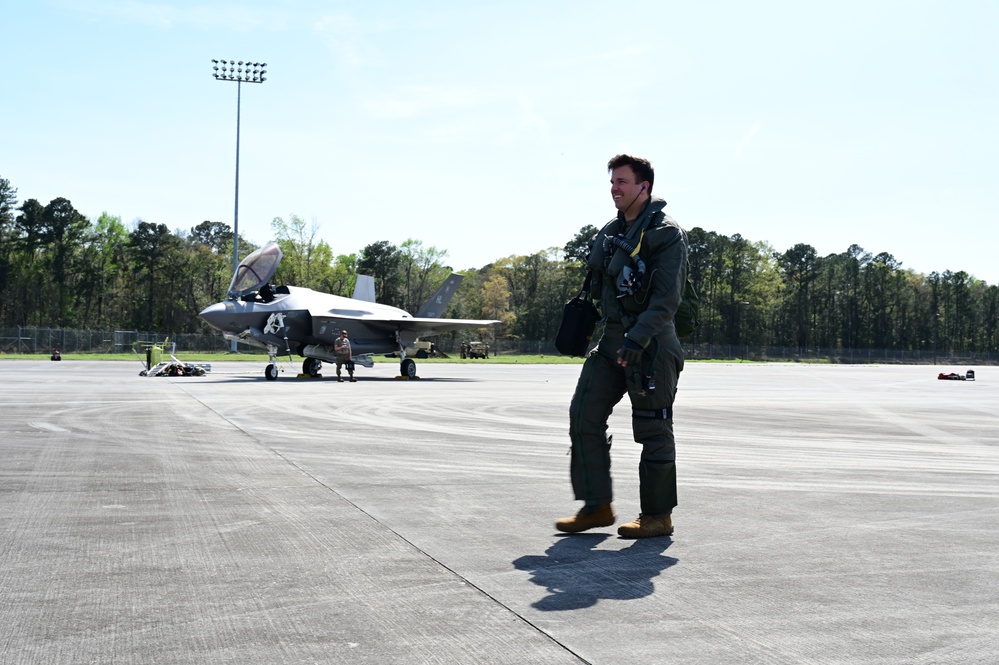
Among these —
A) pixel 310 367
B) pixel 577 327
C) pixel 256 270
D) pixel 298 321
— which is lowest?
pixel 310 367

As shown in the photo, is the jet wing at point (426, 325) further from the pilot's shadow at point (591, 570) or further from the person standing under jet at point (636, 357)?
the pilot's shadow at point (591, 570)

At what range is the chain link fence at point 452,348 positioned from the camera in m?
70.4

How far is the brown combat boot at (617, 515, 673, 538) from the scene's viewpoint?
16.9 ft

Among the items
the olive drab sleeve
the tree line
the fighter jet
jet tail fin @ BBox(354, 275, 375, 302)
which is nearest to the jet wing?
the fighter jet

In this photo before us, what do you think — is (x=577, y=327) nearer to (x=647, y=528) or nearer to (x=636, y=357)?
(x=636, y=357)

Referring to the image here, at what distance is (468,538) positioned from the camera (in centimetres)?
498

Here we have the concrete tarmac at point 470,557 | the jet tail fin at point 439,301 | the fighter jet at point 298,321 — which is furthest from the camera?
the jet tail fin at point 439,301

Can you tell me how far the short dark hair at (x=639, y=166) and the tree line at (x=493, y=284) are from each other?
77764 mm

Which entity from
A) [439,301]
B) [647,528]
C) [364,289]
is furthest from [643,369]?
[439,301]

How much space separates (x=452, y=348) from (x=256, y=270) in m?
69.0

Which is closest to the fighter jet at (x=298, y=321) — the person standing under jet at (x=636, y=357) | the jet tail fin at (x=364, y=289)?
the jet tail fin at (x=364, y=289)

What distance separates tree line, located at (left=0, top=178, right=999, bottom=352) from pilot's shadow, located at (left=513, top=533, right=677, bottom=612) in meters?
78.6

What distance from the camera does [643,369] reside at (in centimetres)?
516

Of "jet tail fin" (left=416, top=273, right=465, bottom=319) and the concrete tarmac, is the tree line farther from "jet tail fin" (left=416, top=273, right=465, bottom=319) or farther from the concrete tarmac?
the concrete tarmac
